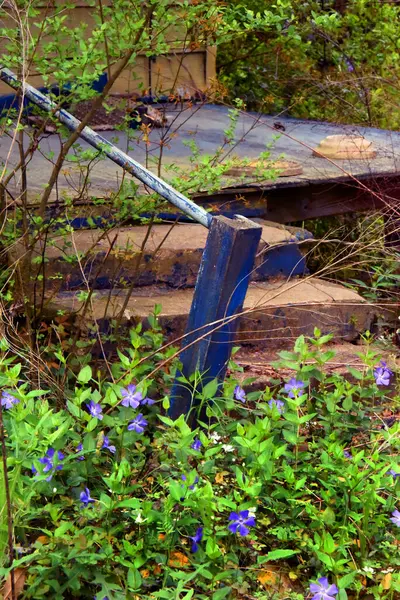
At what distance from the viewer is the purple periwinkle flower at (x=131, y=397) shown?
120 inches

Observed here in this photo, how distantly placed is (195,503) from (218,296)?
0.92 meters

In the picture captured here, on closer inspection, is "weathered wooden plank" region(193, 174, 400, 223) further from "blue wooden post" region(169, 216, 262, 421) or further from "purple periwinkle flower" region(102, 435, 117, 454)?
"purple periwinkle flower" region(102, 435, 117, 454)

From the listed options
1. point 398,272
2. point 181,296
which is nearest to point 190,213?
point 181,296

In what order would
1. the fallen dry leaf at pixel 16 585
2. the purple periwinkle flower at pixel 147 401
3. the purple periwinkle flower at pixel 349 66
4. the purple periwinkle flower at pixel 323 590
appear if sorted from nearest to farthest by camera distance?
the fallen dry leaf at pixel 16 585 → the purple periwinkle flower at pixel 323 590 → the purple periwinkle flower at pixel 147 401 → the purple periwinkle flower at pixel 349 66

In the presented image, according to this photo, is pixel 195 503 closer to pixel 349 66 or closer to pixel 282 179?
pixel 282 179

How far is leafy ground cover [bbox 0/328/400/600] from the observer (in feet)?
8.59

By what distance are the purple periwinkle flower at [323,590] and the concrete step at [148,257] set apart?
185cm

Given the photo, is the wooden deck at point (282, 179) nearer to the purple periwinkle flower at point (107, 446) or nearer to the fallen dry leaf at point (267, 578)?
the purple periwinkle flower at point (107, 446)

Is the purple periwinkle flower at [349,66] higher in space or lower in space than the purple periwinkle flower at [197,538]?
higher

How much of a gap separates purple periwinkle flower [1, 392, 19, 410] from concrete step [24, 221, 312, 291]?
3.56 feet

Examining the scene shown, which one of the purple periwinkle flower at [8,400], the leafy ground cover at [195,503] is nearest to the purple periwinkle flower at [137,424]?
the leafy ground cover at [195,503]

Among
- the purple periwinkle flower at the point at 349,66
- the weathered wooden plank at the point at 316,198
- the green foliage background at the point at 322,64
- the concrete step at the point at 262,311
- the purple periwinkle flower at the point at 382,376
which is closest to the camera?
the purple periwinkle flower at the point at 382,376

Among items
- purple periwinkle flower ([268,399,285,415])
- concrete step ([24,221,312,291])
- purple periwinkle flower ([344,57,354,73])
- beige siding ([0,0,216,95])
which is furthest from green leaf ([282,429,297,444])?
purple periwinkle flower ([344,57,354,73])

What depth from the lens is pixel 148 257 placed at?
4629 millimetres
